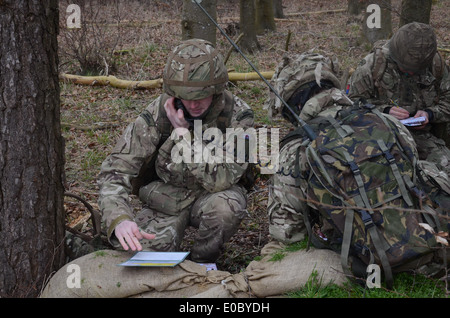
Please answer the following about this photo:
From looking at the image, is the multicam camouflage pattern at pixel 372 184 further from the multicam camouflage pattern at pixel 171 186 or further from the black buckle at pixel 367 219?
the multicam camouflage pattern at pixel 171 186

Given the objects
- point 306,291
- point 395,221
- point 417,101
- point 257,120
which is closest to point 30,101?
point 306,291

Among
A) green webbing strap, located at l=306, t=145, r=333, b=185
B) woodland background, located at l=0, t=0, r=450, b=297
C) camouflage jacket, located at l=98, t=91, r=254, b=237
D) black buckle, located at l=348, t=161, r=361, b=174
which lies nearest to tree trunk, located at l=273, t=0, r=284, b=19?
woodland background, located at l=0, t=0, r=450, b=297

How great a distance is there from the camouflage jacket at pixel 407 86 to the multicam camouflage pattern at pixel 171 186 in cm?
167

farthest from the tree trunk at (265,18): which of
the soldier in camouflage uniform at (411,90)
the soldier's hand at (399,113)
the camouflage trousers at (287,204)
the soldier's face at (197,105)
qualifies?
the camouflage trousers at (287,204)

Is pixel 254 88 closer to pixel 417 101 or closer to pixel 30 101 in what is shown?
pixel 417 101

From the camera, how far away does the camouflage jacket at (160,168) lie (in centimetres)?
338

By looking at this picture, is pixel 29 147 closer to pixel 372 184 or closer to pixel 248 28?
pixel 372 184

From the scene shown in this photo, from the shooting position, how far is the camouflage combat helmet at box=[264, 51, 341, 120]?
3523 mm

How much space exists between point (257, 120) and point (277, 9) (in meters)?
10.8

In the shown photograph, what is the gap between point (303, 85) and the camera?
11.6 ft

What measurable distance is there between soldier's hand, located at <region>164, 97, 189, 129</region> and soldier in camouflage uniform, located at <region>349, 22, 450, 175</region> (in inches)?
84.0

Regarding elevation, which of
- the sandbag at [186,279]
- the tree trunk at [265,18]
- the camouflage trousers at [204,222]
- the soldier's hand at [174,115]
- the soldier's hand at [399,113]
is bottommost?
the sandbag at [186,279]

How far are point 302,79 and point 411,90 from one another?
1879mm

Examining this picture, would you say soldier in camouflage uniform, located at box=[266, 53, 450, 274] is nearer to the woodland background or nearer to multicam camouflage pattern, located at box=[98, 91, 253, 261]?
multicam camouflage pattern, located at box=[98, 91, 253, 261]
